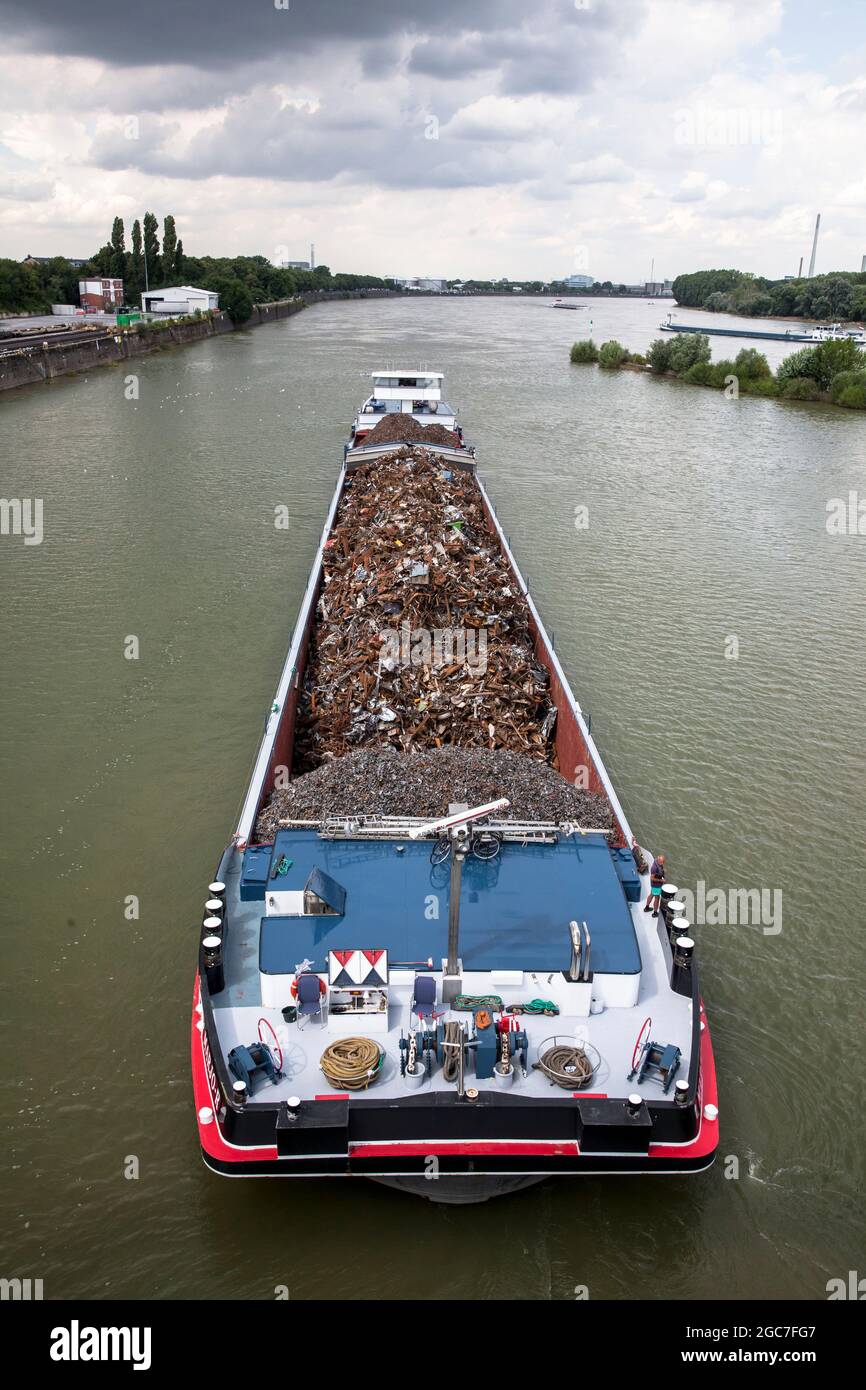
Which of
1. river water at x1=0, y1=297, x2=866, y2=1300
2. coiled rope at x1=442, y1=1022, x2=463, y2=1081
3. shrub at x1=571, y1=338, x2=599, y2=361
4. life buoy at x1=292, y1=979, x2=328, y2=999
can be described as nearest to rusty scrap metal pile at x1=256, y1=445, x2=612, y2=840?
river water at x1=0, y1=297, x2=866, y2=1300

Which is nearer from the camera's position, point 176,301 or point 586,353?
point 586,353

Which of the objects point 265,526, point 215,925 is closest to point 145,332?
point 265,526

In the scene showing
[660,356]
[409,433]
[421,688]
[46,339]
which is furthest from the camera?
[660,356]

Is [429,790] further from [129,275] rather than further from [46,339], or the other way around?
[129,275]

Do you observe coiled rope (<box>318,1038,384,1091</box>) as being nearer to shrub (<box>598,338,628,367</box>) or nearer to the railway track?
the railway track

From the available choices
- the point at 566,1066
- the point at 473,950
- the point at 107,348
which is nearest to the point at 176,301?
the point at 107,348
